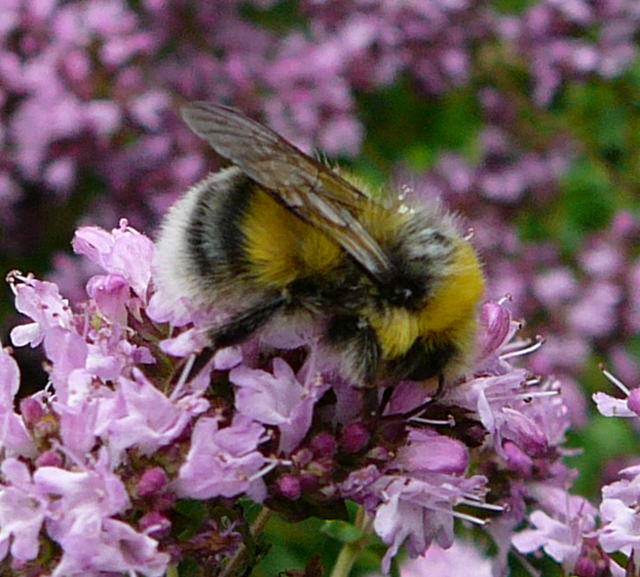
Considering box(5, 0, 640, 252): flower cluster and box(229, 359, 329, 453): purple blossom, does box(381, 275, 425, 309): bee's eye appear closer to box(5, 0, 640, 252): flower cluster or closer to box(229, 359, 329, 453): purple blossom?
box(229, 359, 329, 453): purple blossom

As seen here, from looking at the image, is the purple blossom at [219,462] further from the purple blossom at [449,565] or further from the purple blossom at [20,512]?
the purple blossom at [449,565]

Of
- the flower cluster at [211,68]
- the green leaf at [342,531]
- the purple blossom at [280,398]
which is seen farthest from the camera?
the flower cluster at [211,68]

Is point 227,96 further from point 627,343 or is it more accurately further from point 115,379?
point 115,379

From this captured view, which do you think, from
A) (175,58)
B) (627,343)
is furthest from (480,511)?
(175,58)

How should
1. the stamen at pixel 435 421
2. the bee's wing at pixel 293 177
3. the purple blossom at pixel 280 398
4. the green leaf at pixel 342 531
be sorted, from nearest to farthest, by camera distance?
the bee's wing at pixel 293 177, the purple blossom at pixel 280 398, the stamen at pixel 435 421, the green leaf at pixel 342 531

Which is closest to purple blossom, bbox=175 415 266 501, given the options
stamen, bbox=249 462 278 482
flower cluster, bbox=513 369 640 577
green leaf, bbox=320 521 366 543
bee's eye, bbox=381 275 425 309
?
stamen, bbox=249 462 278 482

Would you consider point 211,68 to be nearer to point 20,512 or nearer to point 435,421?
point 435,421

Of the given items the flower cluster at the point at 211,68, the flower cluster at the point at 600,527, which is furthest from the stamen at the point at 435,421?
the flower cluster at the point at 211,68
